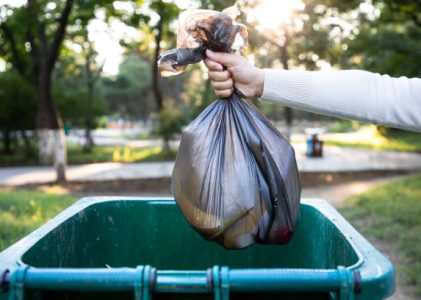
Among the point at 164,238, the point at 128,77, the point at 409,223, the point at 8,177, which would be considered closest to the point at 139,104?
the point at 128,77

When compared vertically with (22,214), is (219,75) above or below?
above

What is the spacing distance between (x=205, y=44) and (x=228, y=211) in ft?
1.91

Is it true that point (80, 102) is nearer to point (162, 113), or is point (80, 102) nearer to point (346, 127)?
point (162, 113)

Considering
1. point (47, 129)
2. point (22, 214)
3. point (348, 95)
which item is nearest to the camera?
point (348, 95)

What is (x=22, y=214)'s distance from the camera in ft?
18.2

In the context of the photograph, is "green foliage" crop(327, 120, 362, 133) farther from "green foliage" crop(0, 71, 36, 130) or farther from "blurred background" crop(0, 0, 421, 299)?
"green foliage" crop(0, 71, 36, 130)

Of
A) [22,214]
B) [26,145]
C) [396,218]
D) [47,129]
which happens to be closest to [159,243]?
[22,214]

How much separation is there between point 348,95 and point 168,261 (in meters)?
1.28

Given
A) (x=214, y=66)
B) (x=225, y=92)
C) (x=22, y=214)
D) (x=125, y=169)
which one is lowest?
(x=125, y=169)

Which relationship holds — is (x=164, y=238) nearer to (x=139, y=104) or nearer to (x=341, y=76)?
(x=341, y=76)

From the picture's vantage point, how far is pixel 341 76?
5.01ft

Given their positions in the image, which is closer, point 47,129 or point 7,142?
point 47,129

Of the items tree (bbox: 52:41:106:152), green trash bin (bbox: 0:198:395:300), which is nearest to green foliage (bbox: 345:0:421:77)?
green trash bin (bbox: 0:198:395:300)

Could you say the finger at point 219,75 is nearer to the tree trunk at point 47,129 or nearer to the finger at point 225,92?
the finger at point 225,92
